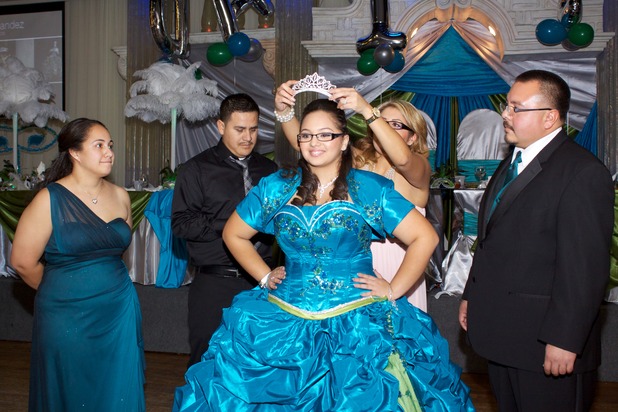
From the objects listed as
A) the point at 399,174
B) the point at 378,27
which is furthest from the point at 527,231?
the point at 378,27

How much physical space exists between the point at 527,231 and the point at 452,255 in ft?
9.62

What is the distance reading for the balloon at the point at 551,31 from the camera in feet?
22.5

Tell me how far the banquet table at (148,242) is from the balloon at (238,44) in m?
2.57

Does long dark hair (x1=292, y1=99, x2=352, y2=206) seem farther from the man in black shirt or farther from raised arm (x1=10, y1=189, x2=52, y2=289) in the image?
raised arm (x1=10, y1=189, x2=52, y2=289)

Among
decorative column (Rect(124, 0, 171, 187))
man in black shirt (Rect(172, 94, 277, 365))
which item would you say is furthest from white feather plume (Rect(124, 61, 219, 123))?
man in black shirt (Rect(172, 94, 277, 365))

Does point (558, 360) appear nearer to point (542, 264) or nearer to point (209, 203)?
point (542, 264)

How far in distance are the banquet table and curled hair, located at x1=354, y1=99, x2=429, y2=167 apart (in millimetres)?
1827

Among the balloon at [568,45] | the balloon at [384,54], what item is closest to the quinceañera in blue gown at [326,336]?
the balloon at [384,54]

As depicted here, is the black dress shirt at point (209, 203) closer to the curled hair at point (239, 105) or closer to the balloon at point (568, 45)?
the curled hair at point (239, 105)

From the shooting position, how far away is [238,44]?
744 cm

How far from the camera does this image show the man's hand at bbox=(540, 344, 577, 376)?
84.5 inches

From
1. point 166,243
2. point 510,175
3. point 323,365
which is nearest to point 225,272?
point 323,365

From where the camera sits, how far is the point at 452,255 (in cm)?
516

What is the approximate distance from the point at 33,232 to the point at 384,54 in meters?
4.44
